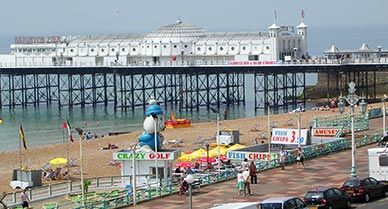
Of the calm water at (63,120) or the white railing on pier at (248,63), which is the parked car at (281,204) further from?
the white railing on pier at (248,63)

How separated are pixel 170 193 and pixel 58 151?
31858 mm

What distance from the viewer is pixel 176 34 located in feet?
394

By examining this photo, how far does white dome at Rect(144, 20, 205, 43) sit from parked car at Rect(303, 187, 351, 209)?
284ft

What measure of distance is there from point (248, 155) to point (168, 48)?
72.0 meters

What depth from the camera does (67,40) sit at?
128250 mm

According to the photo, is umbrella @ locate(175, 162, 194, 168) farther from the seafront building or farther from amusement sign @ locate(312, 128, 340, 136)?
the seafront building

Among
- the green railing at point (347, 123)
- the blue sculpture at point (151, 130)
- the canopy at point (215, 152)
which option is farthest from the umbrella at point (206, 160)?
the green railing at point (347, 123)

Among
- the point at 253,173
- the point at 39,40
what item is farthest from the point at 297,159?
A: the point at 39,40

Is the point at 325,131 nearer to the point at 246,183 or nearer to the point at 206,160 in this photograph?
the point at 206,160

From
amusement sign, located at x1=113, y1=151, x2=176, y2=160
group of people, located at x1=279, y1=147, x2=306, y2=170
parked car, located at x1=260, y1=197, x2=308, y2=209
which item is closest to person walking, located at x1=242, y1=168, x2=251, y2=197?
amusement sign, located at x1=113, y1=151, x2=176, y2=160

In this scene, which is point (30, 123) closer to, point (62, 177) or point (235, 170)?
point (62, 177)

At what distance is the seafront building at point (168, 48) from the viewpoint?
112312 mm

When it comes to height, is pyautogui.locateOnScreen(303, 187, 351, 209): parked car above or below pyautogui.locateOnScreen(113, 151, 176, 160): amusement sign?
below

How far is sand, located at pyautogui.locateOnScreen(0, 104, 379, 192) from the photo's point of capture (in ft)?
175
